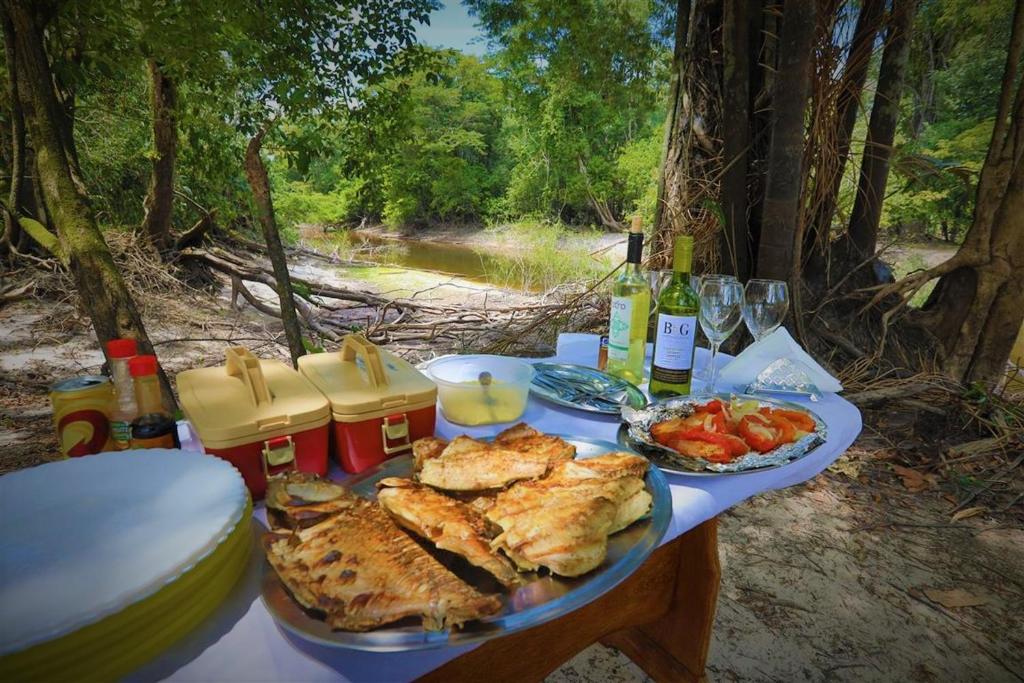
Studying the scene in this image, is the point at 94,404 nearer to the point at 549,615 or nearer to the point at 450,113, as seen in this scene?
the point at 549,615

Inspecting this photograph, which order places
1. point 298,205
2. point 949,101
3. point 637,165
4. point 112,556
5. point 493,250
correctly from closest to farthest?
point 112,556
point 298,205
point 949,101
point 637,165
point 493,250

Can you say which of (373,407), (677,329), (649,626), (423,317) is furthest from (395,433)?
(423,317)

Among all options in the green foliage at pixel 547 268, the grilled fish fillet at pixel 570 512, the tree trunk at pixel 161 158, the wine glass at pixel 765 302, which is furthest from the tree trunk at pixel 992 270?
the tree trunk at pixel 161 158

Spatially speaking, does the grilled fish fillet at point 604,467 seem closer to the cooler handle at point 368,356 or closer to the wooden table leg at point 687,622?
the cooler handle at point 368,356

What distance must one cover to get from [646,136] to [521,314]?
14889 mm

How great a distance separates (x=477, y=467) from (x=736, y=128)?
286 cm

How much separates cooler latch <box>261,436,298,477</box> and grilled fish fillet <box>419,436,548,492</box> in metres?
0.20

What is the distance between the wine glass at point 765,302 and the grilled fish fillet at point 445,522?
3.42 ft

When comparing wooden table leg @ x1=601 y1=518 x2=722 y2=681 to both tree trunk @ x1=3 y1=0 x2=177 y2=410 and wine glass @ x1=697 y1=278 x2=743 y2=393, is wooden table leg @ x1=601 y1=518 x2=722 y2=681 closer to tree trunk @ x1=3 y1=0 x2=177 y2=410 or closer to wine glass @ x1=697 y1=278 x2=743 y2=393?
wine glass @ x1=697 y1=278 x2=743 y2=393

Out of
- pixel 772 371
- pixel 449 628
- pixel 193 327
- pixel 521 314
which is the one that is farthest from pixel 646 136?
pixel 449 628

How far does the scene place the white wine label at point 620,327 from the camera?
Answer: 4.05ft

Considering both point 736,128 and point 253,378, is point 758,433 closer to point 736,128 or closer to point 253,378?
point 253,378

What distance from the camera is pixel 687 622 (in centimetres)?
129

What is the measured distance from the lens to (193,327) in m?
5.43
